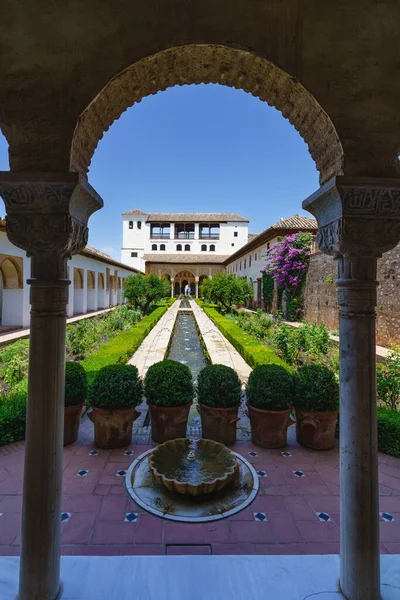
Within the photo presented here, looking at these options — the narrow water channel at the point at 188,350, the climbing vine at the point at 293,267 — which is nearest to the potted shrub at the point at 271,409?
the narrow water channel at the point at 188,350

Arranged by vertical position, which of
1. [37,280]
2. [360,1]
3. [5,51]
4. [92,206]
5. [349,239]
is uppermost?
[360,1]

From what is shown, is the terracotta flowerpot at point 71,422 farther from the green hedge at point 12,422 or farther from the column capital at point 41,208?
the column capital at point 41,208

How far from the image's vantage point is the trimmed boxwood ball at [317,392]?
399cm

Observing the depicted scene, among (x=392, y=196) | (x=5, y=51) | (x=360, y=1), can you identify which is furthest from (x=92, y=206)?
(x=360, y=1)

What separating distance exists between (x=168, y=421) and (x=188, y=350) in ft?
24.4

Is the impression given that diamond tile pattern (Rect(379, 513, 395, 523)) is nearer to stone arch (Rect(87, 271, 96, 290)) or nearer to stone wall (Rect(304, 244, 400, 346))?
stone wall (Rect(304, 244, 400, 346))

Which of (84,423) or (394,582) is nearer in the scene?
(394,582)

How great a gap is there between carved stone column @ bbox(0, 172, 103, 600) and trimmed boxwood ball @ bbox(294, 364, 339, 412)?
3.09 metres

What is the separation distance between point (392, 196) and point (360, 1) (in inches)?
49.5

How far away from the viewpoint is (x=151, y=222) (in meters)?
49.7

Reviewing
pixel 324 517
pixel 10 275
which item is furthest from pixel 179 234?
pixel 324 517

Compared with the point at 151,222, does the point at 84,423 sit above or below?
below

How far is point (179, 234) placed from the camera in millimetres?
50562

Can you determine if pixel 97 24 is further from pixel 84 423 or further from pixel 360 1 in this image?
pixel 84 423
